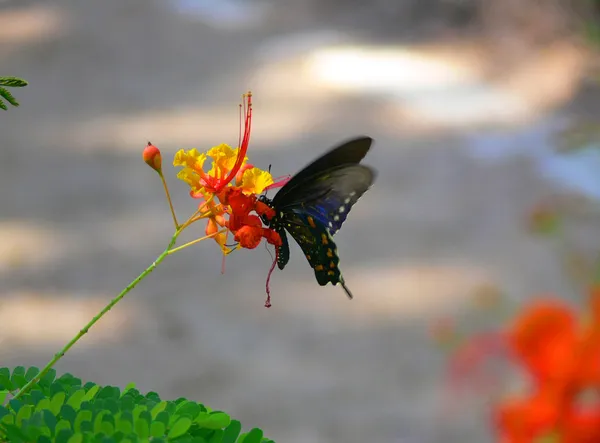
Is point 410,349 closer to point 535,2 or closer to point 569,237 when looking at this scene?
point 569,237

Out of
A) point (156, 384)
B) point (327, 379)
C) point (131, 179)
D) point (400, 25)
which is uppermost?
point (400, 25)

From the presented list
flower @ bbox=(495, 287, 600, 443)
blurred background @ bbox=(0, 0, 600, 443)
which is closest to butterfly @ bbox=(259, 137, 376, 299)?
flower @ bbox=(495, 287, 600, 443)

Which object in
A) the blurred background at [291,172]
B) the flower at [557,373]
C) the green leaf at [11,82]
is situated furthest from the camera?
the blurred background at [291,172]

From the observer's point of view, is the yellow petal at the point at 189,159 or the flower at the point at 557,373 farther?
the flower at the point at 557,373

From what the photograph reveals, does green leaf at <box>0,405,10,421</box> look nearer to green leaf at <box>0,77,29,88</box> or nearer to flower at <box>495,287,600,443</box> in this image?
green leaf at <box>0,77,29,88</box>

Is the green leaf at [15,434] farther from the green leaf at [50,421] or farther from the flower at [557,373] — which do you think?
the flower at [557,373]

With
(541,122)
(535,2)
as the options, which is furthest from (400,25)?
(541,122)

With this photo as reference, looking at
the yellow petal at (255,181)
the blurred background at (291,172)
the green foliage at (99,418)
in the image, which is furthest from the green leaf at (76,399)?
the blurred background at (291,172)
